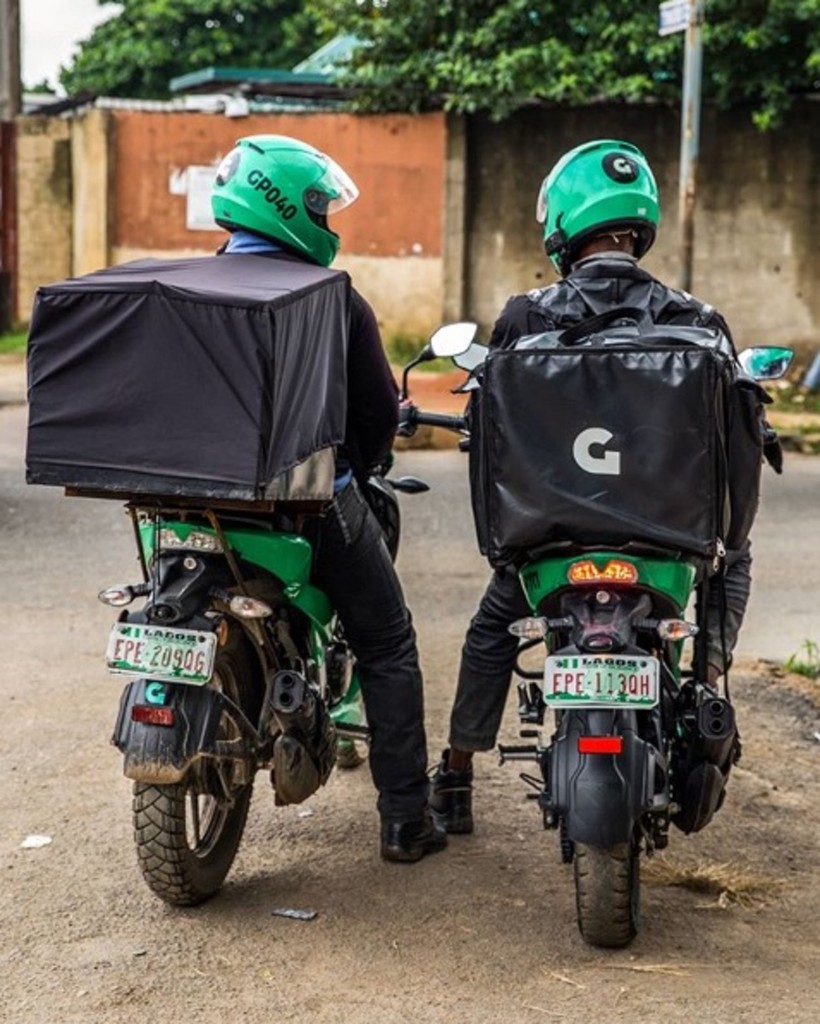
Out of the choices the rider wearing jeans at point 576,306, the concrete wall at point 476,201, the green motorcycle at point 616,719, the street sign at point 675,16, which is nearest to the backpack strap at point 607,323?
the rider wearing jeans at point 576,306

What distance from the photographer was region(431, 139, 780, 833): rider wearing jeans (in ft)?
13.6

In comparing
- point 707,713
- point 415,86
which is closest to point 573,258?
point 707,713

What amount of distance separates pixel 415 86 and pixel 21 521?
802 centimetres

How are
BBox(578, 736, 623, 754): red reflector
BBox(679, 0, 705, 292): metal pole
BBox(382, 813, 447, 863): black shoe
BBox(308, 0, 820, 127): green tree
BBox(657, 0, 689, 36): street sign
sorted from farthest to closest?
BBox(308, 0, 820, 127): green tree
BBox(679, 0, 705, 292): metal pole
BBox(657, 0, 689, 36): street sign
BBox(382, 813, 447, 863): black shoe
BBox(578, 736, 623, 754): red reflector

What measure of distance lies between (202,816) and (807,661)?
313cm

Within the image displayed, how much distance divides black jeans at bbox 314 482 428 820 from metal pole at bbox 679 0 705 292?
8.94 metres

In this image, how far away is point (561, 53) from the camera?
48.3 feet

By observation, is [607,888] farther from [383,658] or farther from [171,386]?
[171,386]

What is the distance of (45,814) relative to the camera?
477 cm

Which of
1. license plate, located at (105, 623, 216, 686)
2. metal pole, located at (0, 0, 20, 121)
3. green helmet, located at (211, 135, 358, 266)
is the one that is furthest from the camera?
metal pole, located at (0, 0, 20, 121)

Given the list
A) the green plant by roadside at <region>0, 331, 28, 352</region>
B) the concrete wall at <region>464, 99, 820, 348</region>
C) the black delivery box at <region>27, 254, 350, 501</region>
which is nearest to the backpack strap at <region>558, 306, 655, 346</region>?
the black delivery box at <region>27, 254, 350, 501</region>

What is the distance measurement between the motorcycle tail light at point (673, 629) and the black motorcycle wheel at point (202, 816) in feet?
3.29

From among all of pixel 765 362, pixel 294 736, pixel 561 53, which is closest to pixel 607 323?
pixel 765 362

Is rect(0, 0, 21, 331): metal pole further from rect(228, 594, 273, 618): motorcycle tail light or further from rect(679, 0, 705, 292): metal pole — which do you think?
rect(228, 594, 273, 618): motorcycle tail light
